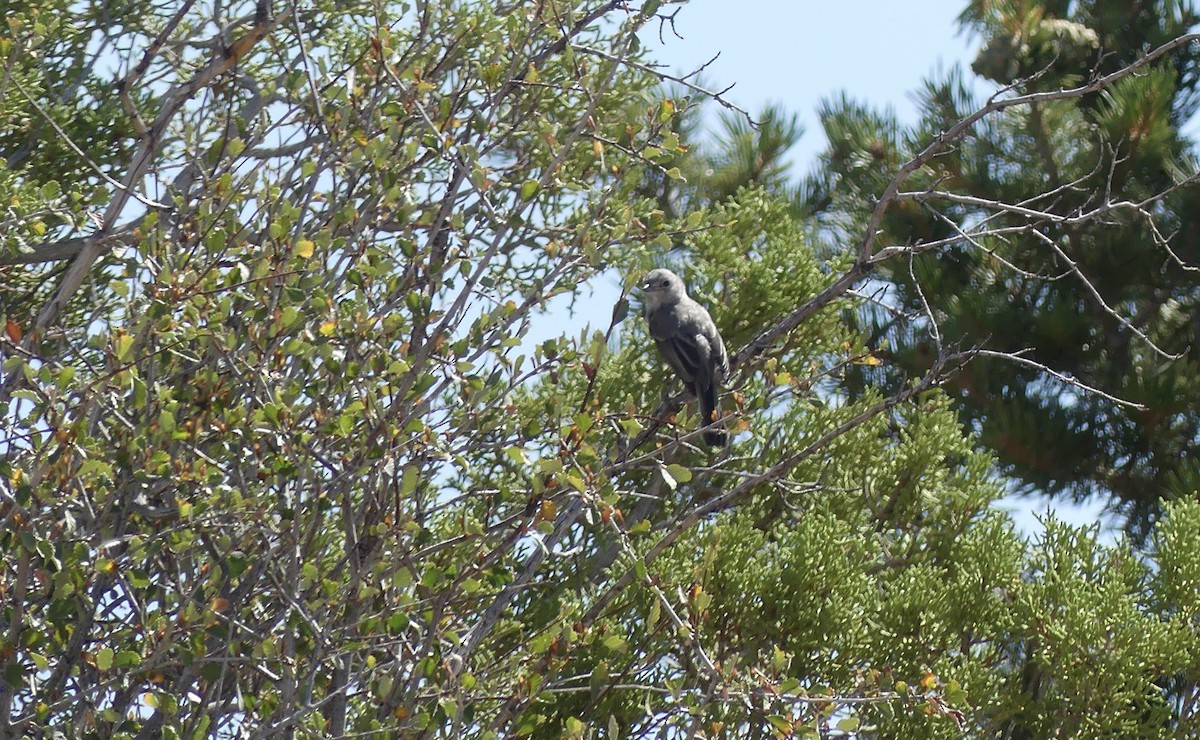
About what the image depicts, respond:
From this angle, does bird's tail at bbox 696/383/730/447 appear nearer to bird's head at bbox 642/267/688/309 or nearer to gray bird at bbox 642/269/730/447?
gray bird at bbox 642/269/730/447

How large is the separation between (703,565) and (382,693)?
86.6 inches

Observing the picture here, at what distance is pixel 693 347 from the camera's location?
5.75 meters

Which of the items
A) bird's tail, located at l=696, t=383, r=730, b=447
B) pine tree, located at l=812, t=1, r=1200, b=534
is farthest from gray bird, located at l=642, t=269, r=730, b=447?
pine tree, located at l=812, t=1, r=1200, b=534

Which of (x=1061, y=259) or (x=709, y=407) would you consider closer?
(x=709, y=407)

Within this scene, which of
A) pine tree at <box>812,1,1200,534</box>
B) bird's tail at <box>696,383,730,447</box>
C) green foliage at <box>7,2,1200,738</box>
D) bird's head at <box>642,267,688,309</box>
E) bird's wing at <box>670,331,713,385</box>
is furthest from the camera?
pine tree at <box>812,1,1200,534</box>

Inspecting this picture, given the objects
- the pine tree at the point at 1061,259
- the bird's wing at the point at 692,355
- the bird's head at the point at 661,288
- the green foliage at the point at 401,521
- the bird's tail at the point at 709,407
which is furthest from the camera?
the pine tree at the point at 1061,259

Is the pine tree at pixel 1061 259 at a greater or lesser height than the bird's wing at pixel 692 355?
greater

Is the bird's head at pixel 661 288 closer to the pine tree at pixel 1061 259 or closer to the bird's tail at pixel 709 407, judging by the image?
the bird's tail at pixel 709 407

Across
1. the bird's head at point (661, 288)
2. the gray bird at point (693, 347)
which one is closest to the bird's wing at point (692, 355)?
the gray bird at point (693, 347)

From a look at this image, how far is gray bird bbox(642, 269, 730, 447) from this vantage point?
556 centimetres

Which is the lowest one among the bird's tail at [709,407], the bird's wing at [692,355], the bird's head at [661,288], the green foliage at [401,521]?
the green foliage at [401,521]

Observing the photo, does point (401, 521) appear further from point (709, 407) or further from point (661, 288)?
point (661, 288)

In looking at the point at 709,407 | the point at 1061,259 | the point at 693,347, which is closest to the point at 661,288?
the point at 693,347

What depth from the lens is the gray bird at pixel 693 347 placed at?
5559 millimetres
